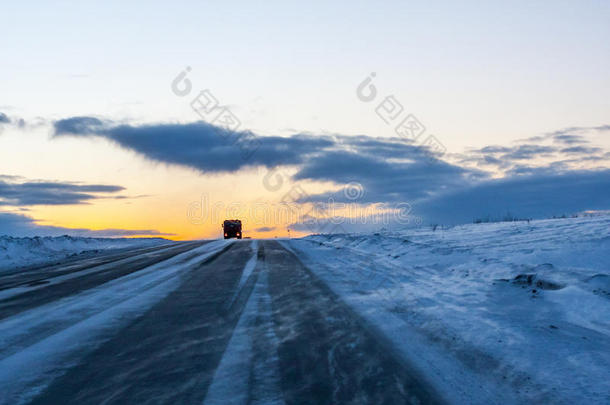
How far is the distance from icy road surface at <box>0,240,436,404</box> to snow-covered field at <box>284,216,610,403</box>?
0.43 meters

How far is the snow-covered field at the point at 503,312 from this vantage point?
3283 mm

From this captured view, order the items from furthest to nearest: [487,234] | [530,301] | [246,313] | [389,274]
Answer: [487,234] < [389,274] < [530,301] < [246,313]

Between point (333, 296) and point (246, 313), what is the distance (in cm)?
172

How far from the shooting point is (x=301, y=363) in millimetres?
3607

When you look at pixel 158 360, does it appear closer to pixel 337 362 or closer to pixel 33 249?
pixel 337 362

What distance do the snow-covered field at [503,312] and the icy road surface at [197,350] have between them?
Answer: 0.43m

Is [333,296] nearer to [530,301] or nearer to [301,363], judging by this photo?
[530,301]

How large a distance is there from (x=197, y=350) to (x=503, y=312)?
3793 millimetres

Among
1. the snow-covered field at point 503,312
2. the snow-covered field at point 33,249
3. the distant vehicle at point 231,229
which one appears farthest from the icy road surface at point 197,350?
the distant vehicle at point 231,229

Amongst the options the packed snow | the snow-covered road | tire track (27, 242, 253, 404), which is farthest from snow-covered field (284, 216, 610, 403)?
the packed snow

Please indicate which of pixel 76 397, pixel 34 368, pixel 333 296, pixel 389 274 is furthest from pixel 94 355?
pixel 389 274

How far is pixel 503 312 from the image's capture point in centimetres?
550

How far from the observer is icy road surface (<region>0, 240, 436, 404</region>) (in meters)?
3.01

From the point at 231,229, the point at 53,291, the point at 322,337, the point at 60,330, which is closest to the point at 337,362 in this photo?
the point at 322,337
